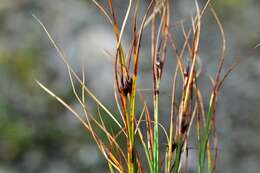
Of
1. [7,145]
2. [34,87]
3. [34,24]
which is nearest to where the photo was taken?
[7,145]

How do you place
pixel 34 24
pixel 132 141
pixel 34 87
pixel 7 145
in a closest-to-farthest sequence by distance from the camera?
pixel 132 141 < pixel 7 145 < pixel 34 87 < pixel 34 24

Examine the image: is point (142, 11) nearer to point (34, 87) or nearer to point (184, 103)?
point (34, 87)

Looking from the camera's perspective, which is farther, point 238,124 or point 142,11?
point 142,11

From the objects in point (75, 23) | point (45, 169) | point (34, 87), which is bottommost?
point (45, 169)

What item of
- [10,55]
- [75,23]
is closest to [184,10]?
[75,23]

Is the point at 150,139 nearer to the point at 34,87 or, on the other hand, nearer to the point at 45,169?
the point at 45,169

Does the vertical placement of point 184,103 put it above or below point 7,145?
above
